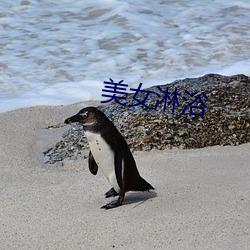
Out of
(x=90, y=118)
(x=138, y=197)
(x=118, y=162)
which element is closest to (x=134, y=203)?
(x=138, y=197)

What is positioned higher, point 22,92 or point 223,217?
point 223,217

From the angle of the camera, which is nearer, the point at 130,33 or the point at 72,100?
the point at 72,100

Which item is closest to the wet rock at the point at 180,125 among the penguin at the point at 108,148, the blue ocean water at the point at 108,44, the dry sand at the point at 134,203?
the dry sand at the point at 134,203

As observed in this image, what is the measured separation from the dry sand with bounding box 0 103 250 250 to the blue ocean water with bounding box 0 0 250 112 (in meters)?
1.87

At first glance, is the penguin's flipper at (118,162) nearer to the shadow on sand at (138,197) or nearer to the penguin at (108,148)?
the penguin at (108,148)

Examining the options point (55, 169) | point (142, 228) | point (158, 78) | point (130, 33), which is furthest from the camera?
point (130, 33)

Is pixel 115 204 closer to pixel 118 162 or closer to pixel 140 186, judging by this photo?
pixel 140 186

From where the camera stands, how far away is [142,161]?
15.6 feet

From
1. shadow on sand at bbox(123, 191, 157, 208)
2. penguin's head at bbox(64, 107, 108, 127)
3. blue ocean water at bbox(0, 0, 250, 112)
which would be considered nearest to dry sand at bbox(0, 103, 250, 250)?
shadow on sand at bbox(123, 191, 157, 208)

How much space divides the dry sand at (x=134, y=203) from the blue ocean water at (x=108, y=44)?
6.15 feet

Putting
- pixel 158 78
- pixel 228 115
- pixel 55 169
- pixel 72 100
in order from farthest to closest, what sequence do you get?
pixel 158 78 → pixel 72 100 → pixel 228 115 → pixel 55 169

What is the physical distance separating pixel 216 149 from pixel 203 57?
3354 millimetres

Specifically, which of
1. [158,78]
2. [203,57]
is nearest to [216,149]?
[158,78]

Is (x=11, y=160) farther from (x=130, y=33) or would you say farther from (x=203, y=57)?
(x=130, y=33)
